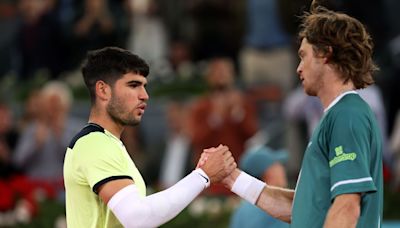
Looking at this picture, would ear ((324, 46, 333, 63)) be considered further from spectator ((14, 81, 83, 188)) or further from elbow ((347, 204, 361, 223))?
spectator ((14, 81, 83, 188))

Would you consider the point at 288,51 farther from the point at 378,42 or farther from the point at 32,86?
the point at 32,86

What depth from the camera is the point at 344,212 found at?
17.4ft

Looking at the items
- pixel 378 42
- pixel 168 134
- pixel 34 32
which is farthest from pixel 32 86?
pixel 378 42

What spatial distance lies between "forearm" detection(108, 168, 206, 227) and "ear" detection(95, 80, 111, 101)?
0.54 meters

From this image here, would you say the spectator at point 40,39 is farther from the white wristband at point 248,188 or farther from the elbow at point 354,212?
the elbow at point 354,212

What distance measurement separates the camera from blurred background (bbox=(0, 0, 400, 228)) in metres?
12.0

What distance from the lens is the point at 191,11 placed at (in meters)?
13.8

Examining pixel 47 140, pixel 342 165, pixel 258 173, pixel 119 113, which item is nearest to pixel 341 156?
pixel 342 165

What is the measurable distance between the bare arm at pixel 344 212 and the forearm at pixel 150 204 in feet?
2.53

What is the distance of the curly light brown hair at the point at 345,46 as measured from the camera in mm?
5633

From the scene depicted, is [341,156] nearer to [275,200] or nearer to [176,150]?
[275,200]

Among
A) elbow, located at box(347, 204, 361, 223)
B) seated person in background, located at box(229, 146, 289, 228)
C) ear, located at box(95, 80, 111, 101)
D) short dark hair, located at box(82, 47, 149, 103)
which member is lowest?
seated person in background, located at box(229, 146, 289, 228)

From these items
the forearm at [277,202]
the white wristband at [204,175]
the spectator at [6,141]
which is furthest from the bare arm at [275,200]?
the spectator at [6,141]

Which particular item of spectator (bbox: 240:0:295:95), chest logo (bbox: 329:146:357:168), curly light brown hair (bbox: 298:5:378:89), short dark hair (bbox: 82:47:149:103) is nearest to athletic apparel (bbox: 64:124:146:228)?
short dark hair (bbox: 82:47:149:103)
